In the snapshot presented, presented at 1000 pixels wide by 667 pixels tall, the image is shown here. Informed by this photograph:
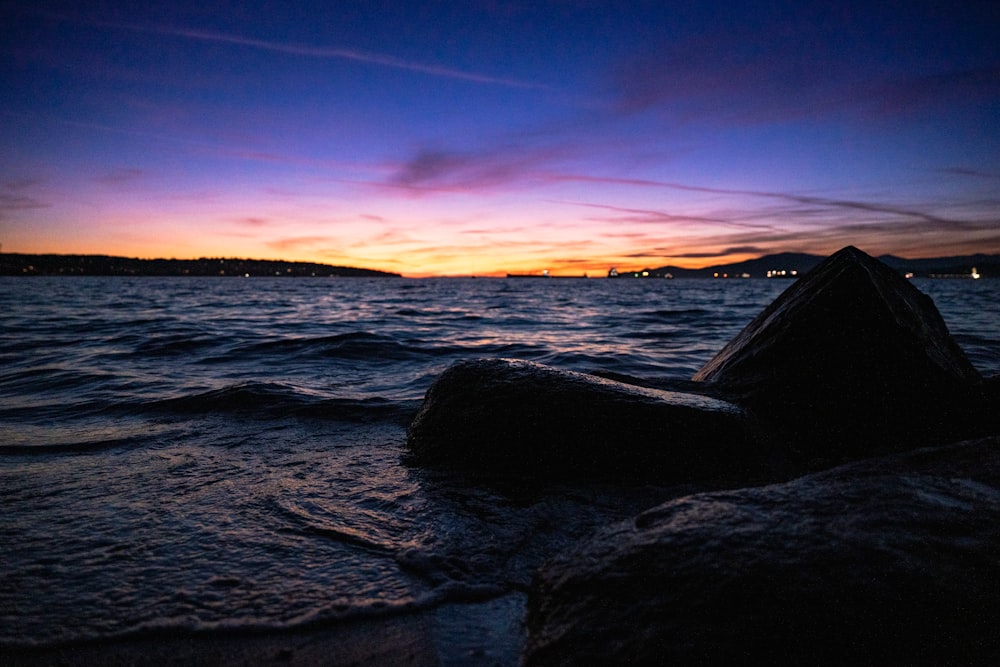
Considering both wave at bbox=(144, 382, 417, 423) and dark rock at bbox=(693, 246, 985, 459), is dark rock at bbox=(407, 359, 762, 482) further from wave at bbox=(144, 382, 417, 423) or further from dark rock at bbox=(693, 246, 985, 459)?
wave at bbox=(144, 382, 417, 423)

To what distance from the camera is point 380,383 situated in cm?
695

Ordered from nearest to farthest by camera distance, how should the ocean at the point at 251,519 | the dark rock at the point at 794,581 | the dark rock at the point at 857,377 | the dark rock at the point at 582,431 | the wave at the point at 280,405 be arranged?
the dark rock at the point at 794,581
the ocean at the point at 251,519
the dark rock at the point at 582,431
the dark rock at the point at 857,377
the wave at the point at 280,405

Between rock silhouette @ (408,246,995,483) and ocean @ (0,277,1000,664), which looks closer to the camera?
ocean @ (0,277,1000,664)

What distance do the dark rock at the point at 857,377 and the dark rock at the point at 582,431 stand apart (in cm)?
57

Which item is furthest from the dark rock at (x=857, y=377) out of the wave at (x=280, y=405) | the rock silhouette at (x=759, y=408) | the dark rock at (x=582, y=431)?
the wave at (x=280, y=405)

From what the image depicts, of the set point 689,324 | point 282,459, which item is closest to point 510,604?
point 282,459

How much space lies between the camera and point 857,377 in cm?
363

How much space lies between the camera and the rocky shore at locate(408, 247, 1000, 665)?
4.65 feet

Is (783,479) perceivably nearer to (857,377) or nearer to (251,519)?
(857,377)

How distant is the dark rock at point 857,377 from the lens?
350 centimetres

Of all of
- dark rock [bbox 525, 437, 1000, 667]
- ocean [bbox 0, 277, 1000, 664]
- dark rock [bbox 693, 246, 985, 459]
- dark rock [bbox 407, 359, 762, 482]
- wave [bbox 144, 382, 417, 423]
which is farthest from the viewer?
wave [bbox 144, 382, 417, 423]

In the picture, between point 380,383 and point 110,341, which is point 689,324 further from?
point 110,341

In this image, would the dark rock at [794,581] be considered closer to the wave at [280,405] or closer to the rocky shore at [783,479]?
the rocky shore at [783,479]

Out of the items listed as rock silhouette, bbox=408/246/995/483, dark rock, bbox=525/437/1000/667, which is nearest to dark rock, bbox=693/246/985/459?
rock silhouette, bbox=408/246/995/483
